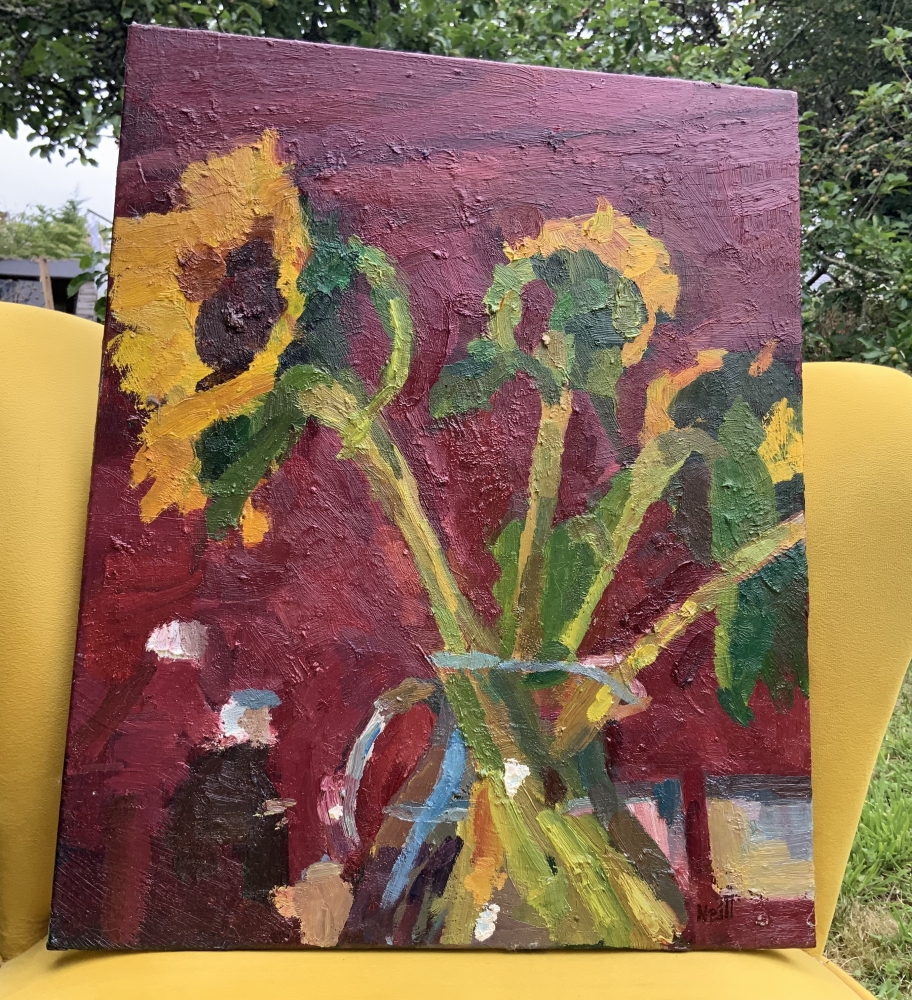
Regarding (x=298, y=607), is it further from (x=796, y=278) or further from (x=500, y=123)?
(x=796, y=278)

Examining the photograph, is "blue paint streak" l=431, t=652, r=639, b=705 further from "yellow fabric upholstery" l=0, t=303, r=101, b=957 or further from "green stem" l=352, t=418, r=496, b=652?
"yellow fabric upholstery" l=0, t=303, r=101, b=957

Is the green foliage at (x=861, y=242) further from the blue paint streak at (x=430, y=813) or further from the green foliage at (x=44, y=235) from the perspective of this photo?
the green foliage at (x=44, y=235)

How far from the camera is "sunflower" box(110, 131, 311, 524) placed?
836 millimetres

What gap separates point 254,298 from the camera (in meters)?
0.86

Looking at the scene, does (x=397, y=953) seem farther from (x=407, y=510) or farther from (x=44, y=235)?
(x=44, y=235)

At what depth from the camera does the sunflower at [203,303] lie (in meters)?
0.84

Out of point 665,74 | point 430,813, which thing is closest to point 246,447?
point 430,813

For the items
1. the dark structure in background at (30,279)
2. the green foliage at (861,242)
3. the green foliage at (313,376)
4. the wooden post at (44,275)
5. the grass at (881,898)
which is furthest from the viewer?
the dark structure in background at (30,279)

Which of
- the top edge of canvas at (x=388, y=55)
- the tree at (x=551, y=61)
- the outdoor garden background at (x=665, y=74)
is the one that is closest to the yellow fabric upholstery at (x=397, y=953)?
the top edge of canvas at (x=388, y=55)

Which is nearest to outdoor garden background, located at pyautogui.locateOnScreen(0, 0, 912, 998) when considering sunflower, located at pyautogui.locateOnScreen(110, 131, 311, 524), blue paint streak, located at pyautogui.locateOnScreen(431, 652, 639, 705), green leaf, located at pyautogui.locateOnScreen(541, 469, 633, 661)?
sunflower, located at pyautogui.locateOnScreen(110, 131, 311, 524)

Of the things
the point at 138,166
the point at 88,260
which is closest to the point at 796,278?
the point at 138,166

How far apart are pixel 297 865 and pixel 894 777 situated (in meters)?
1.38

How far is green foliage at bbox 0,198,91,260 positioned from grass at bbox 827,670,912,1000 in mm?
3930

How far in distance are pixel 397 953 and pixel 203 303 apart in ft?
2.59
